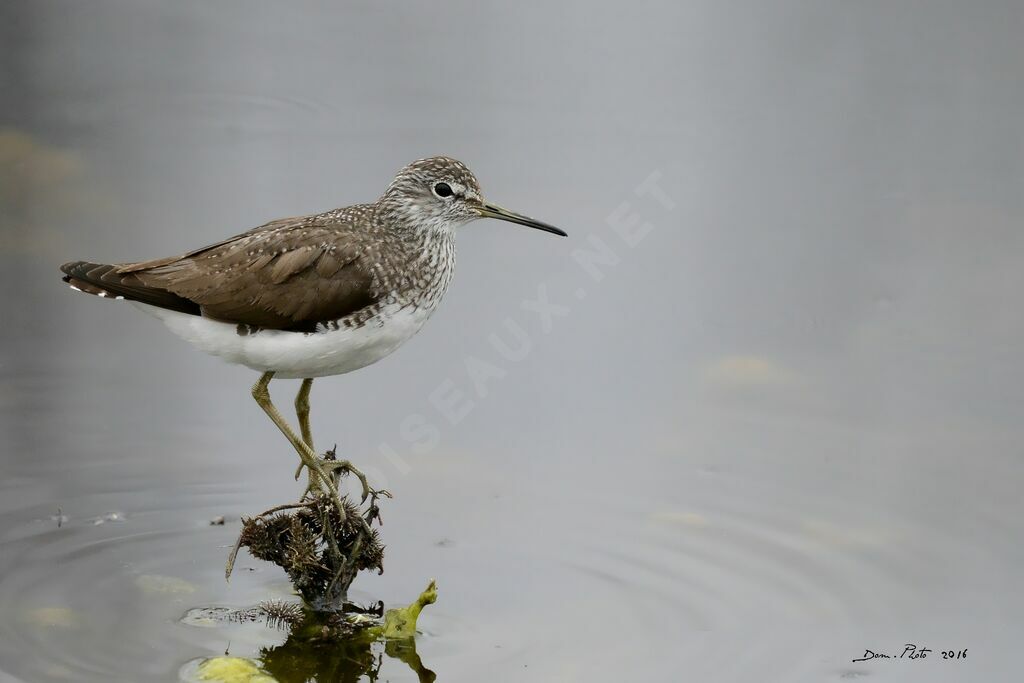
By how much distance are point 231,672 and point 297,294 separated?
1.78 m

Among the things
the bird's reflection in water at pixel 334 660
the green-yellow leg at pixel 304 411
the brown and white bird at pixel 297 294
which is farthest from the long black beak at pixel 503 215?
the bird's reflection in water at pixel 334 660

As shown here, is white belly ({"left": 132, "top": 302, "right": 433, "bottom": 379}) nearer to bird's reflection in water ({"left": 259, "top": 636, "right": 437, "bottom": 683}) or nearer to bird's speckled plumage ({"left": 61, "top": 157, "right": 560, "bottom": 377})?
bird's speckled plumage ({"left": 61, "top": 157, "right": 560, "bottom": 377})

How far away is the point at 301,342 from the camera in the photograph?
6727 mm

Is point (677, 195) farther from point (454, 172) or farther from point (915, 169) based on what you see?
point (454, 172)

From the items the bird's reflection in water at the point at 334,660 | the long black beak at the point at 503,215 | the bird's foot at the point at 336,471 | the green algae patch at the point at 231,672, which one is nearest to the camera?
the green algae patch at the point at 231,672

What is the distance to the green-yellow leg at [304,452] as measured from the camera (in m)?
6.80

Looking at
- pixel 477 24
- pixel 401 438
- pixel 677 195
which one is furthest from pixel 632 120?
pixel 401 438

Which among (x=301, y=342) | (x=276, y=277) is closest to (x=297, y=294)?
(x=276, y=277)

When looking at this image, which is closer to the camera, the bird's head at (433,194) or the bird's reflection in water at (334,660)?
the bird's reflection in water at (334,660)

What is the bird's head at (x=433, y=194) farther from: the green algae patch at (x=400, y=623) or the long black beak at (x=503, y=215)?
the green algae patch at (x=400, y=623)

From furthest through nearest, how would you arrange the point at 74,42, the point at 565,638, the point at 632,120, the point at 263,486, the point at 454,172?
the point at 74,42 → the point at 632,120 → the point at 263,486 → the point at 454,172 → the point at 565,638

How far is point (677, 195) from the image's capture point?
11.1m

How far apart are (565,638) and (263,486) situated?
2115 mm

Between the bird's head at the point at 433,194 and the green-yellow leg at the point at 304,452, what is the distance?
1126 millimetres
